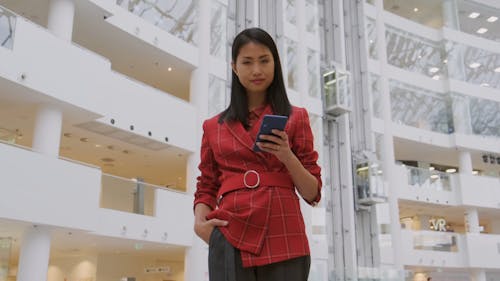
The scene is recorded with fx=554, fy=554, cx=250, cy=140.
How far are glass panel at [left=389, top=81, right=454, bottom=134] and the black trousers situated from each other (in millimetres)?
35339

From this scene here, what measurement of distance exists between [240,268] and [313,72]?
2945cm

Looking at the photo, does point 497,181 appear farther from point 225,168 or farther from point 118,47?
point 225,168

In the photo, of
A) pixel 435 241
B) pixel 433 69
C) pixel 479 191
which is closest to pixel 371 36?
pixel 433 69

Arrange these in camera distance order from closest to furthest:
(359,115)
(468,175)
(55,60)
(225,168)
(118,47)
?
(225,168), (55,60), (118,47), (359,115), (468,175)

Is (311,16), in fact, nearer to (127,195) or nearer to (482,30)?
(127,195)

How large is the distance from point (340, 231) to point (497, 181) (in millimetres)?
16459

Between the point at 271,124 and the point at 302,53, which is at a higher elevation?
the point at 302,53

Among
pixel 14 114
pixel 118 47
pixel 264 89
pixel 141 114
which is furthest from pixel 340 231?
pixel 264 89

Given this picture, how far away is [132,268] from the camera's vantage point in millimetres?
30531

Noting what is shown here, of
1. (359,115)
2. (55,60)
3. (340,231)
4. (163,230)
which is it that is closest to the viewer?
(55,60)

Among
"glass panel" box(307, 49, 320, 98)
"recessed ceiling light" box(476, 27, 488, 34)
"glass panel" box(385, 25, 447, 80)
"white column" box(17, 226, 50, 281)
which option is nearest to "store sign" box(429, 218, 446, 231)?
"glass panel" box(385, 25, 447, 80)

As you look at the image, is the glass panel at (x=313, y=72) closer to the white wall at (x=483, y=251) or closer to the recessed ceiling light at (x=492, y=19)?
the white wall at (x=483, y=251)

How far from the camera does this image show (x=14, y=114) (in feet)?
67.6

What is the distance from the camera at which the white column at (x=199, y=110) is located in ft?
74.5
